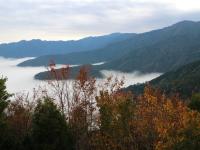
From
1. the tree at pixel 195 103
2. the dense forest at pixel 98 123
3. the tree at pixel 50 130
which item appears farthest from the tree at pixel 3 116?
the tree at pixel 195 103

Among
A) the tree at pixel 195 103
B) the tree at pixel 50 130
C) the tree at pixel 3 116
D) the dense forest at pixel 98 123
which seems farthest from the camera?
the tree at pixel 195 103

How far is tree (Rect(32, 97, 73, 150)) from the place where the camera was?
154 ft

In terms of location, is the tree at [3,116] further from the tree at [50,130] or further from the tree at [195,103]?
the tree at [195,103]

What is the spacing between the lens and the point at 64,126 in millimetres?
48188

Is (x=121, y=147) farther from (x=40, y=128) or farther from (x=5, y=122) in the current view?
(x=5, y=122)

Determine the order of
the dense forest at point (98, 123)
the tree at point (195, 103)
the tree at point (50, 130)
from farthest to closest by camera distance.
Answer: the tree at point (195, 103) → the tree at point (50, 130) → the dense forest at point (98, 123)

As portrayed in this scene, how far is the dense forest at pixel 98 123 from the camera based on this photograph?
43.7 meters

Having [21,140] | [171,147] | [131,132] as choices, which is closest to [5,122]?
[21,140]

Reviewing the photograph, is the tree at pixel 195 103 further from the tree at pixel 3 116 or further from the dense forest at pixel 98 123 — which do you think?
the tree at pixel 3 116

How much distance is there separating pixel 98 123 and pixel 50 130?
246 inches

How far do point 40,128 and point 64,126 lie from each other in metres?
2.74

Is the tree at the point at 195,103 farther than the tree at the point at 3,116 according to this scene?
Yes

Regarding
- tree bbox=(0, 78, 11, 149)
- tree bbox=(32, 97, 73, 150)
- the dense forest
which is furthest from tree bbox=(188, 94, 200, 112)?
tree bbox=(0, 78, 11, 149)

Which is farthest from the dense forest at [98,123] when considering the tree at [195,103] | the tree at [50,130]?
the tree at [195,103]
